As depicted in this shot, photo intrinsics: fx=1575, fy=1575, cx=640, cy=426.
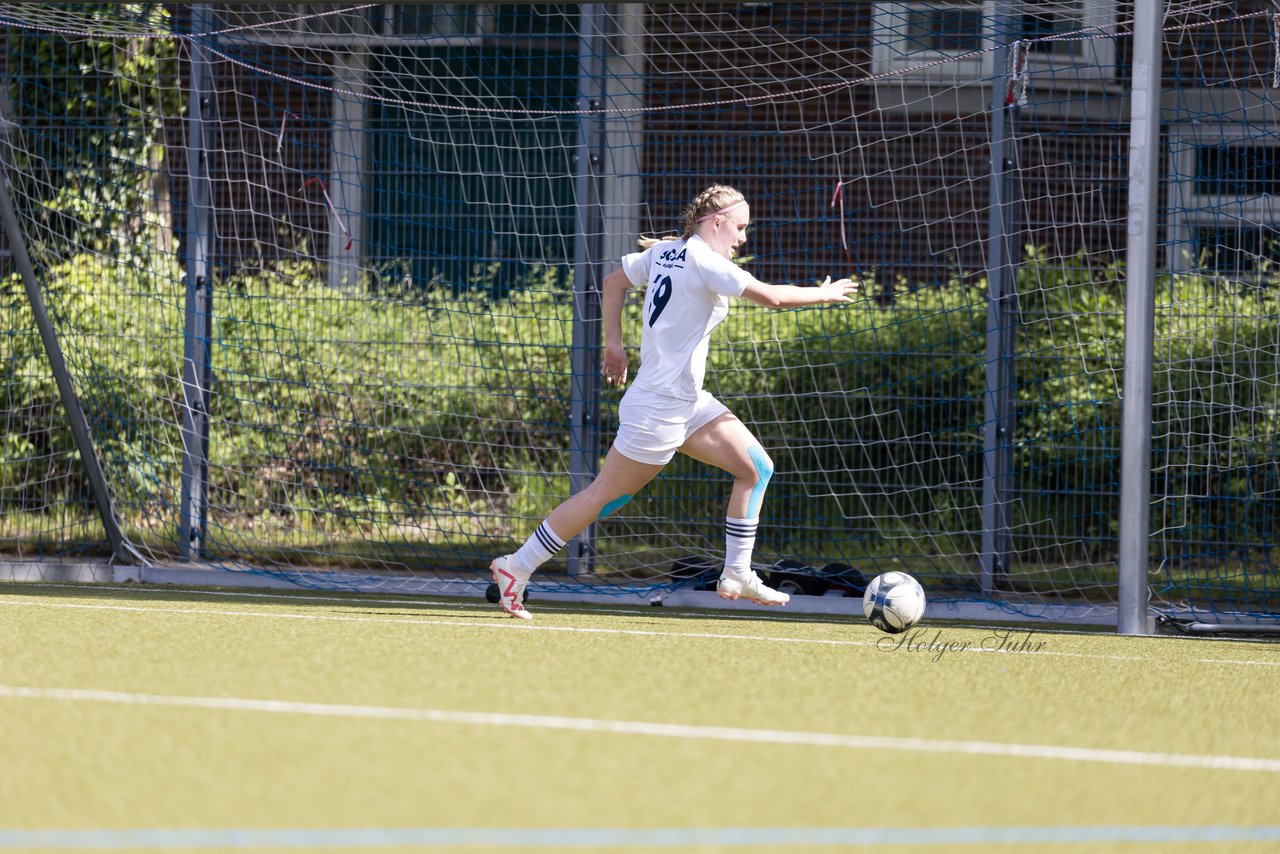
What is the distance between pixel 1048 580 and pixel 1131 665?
2888 mm

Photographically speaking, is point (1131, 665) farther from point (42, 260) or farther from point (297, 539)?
point (42, 260)

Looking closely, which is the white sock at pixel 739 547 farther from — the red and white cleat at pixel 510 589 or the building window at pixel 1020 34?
the building window at pixel 1020 34

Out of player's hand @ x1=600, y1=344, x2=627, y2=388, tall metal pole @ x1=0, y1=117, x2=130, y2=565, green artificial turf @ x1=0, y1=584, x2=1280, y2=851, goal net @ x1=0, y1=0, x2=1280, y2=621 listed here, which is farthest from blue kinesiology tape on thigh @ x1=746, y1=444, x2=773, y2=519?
tall metal pole @ x1=0, y1=117, x2=130, y2=565

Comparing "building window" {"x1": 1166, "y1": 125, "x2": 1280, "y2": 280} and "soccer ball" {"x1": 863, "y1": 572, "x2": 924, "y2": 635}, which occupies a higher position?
"building window" {"x1": 1166, "y1": 125, "x2": 1280, "y2": 280}

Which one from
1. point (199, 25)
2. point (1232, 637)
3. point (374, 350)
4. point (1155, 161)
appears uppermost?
point (199, 25)

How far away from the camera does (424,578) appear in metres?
8.15

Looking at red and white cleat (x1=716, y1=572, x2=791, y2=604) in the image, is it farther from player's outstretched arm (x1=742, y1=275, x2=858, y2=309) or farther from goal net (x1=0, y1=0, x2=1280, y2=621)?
goal net (x1=0, y1=0, x2=1280, y2=621)

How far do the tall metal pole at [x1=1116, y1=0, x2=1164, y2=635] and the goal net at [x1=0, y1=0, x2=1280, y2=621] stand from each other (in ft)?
4.22

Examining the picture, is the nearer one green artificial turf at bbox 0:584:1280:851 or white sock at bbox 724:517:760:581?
green artificial turf at bbox 0:584:1280:851

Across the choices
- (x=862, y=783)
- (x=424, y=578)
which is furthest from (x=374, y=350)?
(x=862, y=783)

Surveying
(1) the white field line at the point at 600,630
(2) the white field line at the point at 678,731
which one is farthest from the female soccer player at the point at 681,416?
(2) the white field line at the point at 678,731

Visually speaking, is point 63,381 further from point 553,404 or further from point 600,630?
point 600,630

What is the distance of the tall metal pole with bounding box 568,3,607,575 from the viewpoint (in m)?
8.41

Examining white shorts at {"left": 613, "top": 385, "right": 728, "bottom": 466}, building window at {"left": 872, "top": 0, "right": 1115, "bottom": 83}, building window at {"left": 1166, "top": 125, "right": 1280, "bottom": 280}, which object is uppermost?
building window at {"left": 872, "top": 0, "right": 1115, "bottom": 83}
